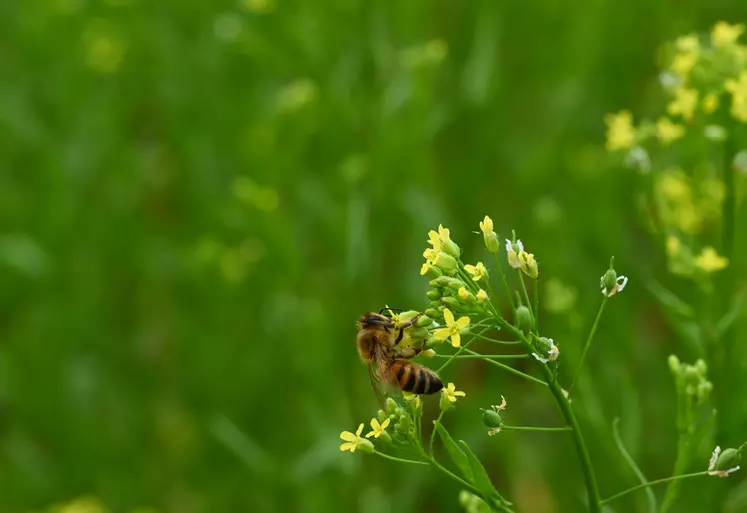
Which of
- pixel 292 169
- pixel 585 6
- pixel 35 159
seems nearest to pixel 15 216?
pixel 35 159

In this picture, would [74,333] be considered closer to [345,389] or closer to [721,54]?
[345,389]

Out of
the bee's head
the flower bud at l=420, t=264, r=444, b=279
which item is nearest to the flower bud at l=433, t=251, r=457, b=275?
the flower bud at l=420, t=264, r=444, b=279

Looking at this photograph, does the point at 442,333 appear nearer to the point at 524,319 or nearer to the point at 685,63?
the point at 524,319

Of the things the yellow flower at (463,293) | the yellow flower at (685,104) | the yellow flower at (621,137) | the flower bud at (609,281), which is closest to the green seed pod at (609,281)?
the flower bud at (609,281)

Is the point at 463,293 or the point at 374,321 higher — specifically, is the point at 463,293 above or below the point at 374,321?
below

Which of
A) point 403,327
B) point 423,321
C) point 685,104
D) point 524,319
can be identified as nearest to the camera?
point 524,319

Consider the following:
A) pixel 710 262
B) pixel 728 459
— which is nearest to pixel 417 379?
pixel 728 459

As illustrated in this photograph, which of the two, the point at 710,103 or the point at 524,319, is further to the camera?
the point at 710,103
